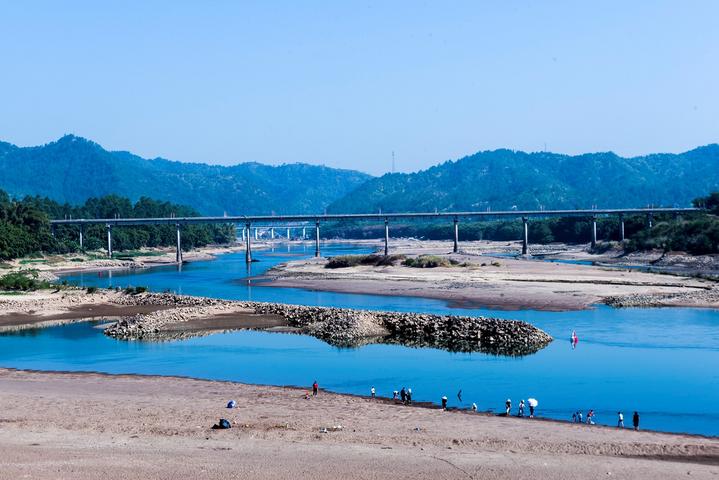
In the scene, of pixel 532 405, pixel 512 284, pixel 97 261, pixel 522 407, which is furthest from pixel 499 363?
pixel 97 261

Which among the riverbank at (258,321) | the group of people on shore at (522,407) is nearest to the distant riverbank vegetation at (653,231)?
the riverbank at (258,321)

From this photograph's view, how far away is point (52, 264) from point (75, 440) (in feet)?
334

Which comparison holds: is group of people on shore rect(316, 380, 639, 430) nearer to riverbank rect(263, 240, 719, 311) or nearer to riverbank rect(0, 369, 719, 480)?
riverbank rect(0, 369, 719, 480)

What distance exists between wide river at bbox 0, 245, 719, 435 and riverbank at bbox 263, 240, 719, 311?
6.69 m

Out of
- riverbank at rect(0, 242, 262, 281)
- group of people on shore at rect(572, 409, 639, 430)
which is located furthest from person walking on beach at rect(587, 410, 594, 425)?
riverbank at rect(0, 242, 262, 281)

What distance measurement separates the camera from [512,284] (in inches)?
3061

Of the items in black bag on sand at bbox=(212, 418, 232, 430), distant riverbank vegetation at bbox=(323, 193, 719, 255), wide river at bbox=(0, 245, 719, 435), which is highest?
distant riverbank vegetation at bbox=(323, 193, 719, 255)

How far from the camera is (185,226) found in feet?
608

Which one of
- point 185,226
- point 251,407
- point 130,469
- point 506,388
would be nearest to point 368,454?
point 130,469

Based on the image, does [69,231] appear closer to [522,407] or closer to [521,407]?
[522,407]

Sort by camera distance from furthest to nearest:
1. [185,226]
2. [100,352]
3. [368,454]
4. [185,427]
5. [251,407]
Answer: [185,226] < [100,352] < [251,407] < [185,427] < [368,454]

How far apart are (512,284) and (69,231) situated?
10339cm

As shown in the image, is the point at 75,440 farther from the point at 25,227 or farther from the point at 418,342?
the point at 25,227

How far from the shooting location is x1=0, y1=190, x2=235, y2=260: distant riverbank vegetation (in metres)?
120
